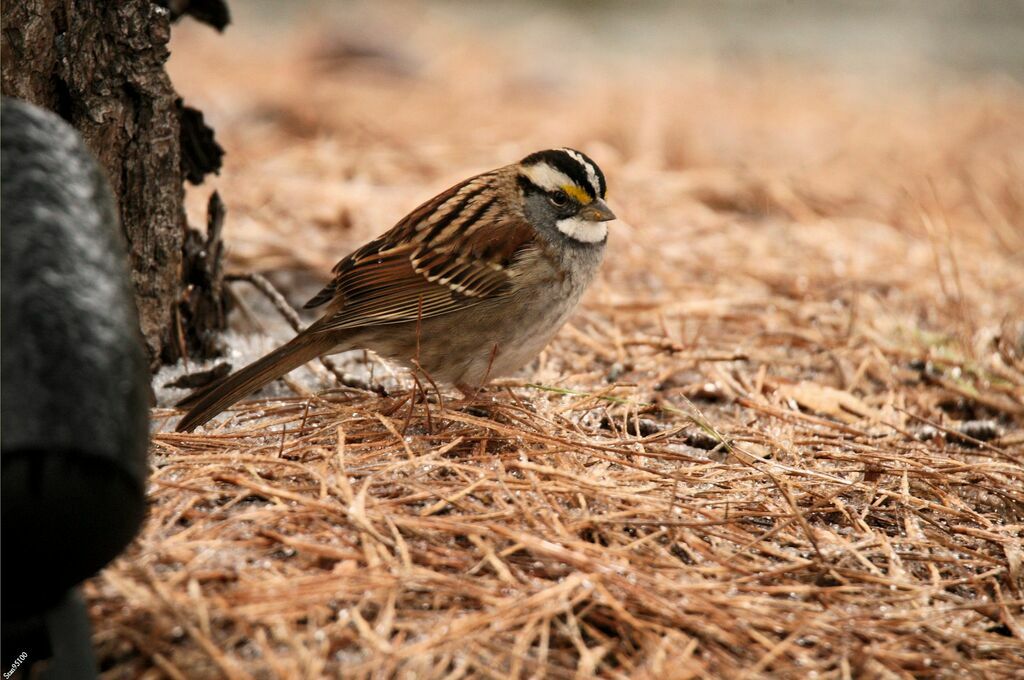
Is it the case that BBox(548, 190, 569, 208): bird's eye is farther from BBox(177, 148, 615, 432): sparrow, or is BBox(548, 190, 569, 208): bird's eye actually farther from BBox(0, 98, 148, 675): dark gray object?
BBox(0, 98, 148, 675): dark gray object

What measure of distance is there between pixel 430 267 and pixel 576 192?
2.06 feet

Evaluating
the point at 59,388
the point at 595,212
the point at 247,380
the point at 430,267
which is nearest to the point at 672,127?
the point at 595,212

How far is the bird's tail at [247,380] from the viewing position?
3357mm

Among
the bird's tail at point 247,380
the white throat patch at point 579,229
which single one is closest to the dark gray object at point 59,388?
the bird's tail at point 247,380

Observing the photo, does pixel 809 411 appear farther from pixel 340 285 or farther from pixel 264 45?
pixel 264 45

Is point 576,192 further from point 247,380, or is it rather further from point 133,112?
point 133,112

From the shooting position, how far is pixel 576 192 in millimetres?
3955

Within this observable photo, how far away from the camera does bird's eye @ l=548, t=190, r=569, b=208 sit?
397cm

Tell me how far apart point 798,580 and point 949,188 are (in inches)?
204

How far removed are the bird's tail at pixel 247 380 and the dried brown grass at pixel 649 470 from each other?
0.09 metres

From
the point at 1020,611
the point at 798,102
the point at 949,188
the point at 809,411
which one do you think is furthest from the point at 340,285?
the point at 798,102

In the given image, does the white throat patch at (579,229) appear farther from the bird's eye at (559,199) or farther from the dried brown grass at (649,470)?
the dried brown grass at (649,470)

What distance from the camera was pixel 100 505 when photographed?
1.94 metres

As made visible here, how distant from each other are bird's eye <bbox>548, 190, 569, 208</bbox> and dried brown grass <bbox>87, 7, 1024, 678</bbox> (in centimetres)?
67
